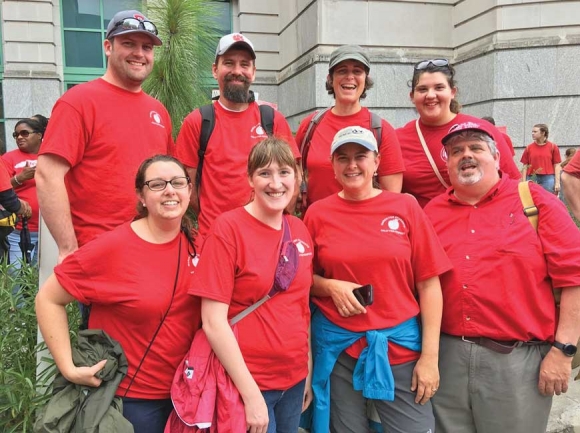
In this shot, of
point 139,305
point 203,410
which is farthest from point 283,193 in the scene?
point 203,410

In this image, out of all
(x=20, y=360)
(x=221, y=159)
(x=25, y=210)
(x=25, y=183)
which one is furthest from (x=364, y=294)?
(x=25, y=183)

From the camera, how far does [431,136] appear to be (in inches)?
143

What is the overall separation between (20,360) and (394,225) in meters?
2.72

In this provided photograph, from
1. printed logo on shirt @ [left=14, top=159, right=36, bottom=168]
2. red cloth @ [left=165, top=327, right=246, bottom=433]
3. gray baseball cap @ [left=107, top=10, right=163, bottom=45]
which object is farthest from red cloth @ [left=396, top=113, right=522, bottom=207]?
printed logo on shirt @ [left=14, top=159, right=36, bottom=168]

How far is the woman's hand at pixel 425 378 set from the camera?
263cm

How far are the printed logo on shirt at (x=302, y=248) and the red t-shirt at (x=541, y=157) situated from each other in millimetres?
8875

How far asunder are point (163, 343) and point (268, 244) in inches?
28.6

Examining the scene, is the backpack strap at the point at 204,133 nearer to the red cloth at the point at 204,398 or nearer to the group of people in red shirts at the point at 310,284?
the group of people in red shirts at the point at 310,284

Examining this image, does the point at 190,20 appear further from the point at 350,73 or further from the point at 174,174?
the point at 174,174

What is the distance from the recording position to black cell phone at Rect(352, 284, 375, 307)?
102 inches

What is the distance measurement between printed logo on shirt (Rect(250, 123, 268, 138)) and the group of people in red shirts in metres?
0.78

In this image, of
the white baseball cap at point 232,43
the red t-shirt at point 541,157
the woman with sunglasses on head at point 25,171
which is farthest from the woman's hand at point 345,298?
the red t-shirt at point 541,157

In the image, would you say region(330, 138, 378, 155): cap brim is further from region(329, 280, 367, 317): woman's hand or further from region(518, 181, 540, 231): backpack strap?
region(518, 181, 540, 231): backpack strap

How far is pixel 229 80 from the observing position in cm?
368
